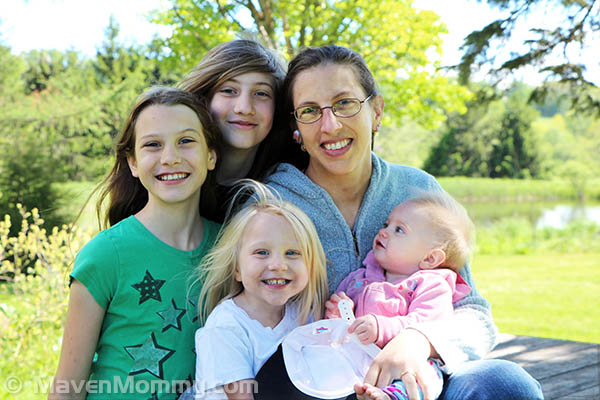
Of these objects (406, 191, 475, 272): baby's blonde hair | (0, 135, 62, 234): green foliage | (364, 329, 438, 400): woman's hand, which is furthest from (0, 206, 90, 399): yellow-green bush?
(0, 135, 62, 234): green foliage

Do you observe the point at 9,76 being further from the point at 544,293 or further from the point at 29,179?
the point at 544,293

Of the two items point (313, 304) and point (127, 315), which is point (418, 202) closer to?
point (313, 304)

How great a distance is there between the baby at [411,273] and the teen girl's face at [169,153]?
66cm

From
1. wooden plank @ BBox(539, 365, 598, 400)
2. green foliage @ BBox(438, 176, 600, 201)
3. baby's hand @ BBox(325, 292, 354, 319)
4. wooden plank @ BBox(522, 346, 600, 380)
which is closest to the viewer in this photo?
baby's hand @ BBox(325, 292, 354, 319)

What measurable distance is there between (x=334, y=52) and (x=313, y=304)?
3.16 ft

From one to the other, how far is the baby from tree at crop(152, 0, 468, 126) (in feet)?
17.0

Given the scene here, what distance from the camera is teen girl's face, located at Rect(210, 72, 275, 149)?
2201 millimetres

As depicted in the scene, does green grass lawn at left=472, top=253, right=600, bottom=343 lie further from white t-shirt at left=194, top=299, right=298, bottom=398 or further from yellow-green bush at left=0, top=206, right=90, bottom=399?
white t-shirt at left=194, top=299, right=298, bottom=398

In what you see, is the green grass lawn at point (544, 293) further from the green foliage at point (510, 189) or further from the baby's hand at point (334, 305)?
the green foliage at point (510, 189)

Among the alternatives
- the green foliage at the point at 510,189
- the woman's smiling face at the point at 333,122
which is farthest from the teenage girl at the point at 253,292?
the green foliage at the point at 510,189

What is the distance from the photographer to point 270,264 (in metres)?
1.72

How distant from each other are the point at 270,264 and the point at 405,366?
50cm

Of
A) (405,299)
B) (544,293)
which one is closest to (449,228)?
(405,299)

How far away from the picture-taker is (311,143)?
2.13 meters
